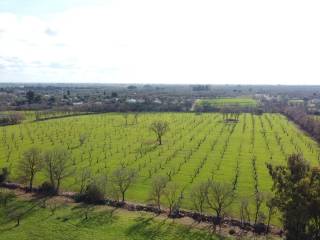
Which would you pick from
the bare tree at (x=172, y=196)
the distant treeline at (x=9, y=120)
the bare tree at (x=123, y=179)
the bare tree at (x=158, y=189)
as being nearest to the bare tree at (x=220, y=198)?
the bare tree at (x=172, y=196)

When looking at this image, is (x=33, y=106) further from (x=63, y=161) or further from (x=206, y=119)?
(x=63, y=161)

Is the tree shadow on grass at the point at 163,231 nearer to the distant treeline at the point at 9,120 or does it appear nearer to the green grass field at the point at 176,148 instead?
the green grass field at the point at 176,148

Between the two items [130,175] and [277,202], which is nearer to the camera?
[277,202]

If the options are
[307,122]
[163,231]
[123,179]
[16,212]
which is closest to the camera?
[163,231]

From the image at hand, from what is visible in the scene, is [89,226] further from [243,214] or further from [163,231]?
[243,214]

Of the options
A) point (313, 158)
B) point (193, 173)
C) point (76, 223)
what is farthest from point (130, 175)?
point (313, 158)

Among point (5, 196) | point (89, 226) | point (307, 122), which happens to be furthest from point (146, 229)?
point (307, 122)

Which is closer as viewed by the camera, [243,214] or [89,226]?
[89,226]
